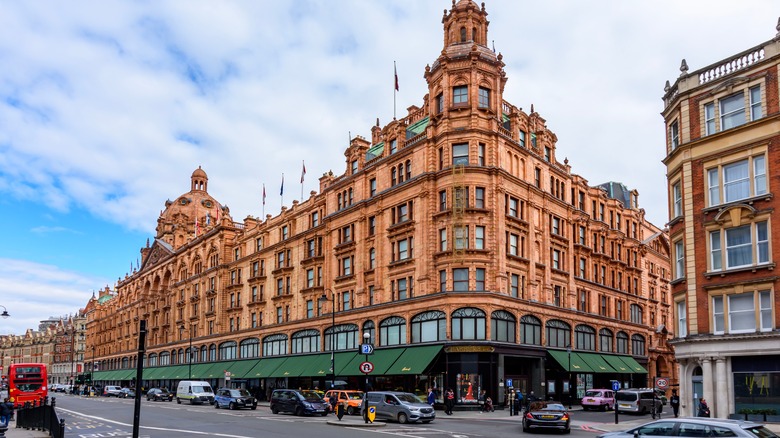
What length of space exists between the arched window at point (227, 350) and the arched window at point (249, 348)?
72.6 inches

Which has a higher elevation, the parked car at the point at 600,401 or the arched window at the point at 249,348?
the arched window at the point at 249,348

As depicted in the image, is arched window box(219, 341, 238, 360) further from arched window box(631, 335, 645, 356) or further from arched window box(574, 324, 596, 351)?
arched window box(631, 335, 645, 356)

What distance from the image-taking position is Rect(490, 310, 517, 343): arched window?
5097 centimetres

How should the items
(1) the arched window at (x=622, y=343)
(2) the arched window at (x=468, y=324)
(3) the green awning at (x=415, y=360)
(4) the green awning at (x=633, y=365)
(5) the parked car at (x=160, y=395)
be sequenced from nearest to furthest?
(2) the arched window at (x=468, y=324) < (3) the green awning at (x=415, y=360) < (4) the green awning at (x=633, y=365) < (1) the arched window at (x=622, y=343) < (5) the parked car at (x=160, y=395)

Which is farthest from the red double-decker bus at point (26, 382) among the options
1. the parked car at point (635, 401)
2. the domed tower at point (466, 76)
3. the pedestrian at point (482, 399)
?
the parked car at point (635, 401)

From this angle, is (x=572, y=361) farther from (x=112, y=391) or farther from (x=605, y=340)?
(x=112, y=391)

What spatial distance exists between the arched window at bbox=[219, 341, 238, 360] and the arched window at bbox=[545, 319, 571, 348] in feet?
129

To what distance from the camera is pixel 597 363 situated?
62875mm

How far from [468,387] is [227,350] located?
42.8m

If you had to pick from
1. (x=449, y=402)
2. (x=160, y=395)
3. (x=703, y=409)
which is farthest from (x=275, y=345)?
(x=703, y=409)

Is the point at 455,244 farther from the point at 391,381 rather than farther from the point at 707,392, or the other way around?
the point at 707,392

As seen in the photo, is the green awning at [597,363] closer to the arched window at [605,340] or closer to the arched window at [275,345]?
the arched window at [605,340]

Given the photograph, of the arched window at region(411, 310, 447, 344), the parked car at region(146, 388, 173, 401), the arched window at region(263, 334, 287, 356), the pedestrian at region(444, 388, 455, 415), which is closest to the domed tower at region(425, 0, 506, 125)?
the arched window at region(411, 310, 447, 344)

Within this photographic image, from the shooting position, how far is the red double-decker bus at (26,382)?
54.7m
